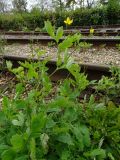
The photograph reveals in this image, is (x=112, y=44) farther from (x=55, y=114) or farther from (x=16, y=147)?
(x=16, y=147)

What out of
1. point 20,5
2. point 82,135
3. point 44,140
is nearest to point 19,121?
point 44,140

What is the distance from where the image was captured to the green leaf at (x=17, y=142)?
5.53 feet

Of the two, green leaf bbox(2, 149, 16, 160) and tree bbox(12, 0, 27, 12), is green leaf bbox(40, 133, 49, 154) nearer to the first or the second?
green leaf bbox(2, 149, 16, 160)

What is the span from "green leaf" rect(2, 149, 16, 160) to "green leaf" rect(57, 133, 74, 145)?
0.96 feet

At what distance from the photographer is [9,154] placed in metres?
1.80

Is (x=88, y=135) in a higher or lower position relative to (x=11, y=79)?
higher

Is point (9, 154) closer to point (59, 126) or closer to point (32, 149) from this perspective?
point (32, 149)

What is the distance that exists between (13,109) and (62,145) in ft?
1.19

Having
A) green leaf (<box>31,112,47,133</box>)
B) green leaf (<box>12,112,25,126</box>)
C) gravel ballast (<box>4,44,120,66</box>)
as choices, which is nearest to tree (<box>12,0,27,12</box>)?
gravel ballast (<box>4,44,120,66</box>)

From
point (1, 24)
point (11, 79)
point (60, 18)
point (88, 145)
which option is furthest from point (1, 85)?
point (1, 24)

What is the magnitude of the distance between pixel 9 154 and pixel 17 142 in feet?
0.46

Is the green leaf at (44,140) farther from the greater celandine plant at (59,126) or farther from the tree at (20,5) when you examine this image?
the tree at (20,5)

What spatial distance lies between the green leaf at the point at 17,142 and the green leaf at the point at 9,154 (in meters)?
0.08

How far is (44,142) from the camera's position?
6.16 ft
